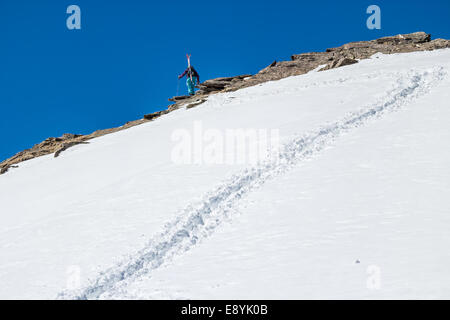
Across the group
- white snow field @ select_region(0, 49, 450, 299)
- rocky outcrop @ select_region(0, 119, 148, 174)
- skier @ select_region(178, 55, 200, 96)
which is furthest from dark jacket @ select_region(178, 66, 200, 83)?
white snow field @ select_region(0, 49, 450, 299)

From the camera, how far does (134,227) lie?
1008 centimetres

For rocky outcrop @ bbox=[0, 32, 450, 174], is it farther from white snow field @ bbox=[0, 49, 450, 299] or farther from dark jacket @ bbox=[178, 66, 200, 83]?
white snow field @ bbox=[0, 49, 450, 299]

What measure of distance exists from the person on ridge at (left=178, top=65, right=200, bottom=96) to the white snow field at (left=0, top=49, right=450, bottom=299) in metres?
20.4

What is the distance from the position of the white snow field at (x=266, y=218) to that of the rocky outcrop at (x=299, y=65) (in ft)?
43.6

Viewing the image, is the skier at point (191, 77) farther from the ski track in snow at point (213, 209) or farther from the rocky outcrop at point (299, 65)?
the ski track in snow at point (213, 209)

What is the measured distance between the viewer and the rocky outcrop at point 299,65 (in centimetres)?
3209

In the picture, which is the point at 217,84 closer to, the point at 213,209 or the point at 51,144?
the point at 51,144


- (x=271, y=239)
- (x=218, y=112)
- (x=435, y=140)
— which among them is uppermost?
(x=218, y=112)

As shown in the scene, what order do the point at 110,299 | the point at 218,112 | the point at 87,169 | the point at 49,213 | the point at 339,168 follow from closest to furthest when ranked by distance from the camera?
1. the point at 110,299
2. the point at 339,168
3. the point at 49,213
4. the point at 87,169
5. the point at 218,112

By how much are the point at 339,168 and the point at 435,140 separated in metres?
3.52

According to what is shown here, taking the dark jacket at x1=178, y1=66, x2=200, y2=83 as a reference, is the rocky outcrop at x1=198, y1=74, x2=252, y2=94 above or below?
below

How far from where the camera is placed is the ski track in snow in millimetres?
7703

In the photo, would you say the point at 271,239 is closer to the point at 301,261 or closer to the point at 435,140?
the point at 301,261
